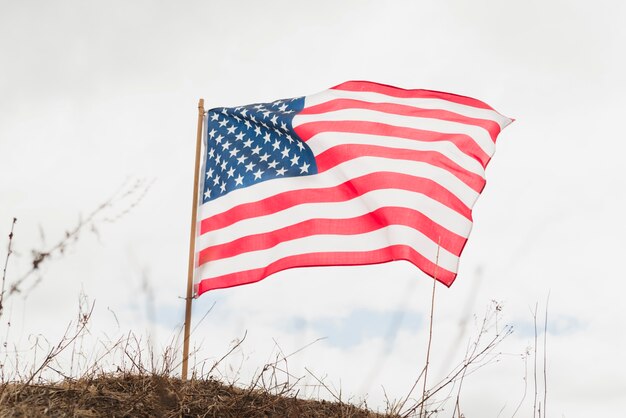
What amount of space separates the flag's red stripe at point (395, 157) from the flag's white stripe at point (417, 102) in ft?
1.97

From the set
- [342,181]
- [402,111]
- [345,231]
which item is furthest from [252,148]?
[402,111]

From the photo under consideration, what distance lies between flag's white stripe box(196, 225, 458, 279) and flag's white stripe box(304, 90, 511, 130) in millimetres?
1377

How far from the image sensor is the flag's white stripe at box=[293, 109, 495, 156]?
250 inches

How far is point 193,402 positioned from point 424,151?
2.85 metres

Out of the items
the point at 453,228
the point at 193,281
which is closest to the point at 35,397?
the point at 193,281

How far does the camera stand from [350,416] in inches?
215

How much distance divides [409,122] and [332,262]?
1.53 m

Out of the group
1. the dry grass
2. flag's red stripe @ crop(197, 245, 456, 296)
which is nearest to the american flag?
flag's red stripe @ crop(197, 245, 456, 296)

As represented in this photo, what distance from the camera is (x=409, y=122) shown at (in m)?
6.43

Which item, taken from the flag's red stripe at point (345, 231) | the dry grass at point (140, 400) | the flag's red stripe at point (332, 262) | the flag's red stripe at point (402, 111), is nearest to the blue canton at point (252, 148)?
the flag's red stripe at point (402, 111)

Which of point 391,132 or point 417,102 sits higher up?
point 417,102

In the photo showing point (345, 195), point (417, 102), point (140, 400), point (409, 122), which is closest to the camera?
point (140, 400)

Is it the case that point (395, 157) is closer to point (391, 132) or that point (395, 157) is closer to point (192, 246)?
point (391, 132)

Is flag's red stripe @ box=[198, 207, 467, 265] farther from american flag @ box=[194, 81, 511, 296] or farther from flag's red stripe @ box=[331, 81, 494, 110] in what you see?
flag's red stripe @ box=[331, 81, 494, 110]
